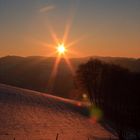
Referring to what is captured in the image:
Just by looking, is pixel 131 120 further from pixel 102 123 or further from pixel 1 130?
pixel 1 130

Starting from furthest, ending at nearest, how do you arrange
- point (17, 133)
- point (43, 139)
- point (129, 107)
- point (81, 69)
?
point (81, 69) < point (129, 107) < point (17, 133) < point (43, 139)

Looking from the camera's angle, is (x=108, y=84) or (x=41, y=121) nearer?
(x=41, y=121)

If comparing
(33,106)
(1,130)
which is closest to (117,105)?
(33,106)

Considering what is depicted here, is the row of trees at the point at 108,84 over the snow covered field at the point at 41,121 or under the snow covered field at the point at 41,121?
over

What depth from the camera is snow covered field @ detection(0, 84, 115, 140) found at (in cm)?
3275

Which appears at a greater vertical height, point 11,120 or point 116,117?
point 116,117

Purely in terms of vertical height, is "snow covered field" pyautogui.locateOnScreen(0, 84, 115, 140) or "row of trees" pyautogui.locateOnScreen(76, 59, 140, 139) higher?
"row of trees" pyautogui.locateOnScreen(76, 59, 140, 139)

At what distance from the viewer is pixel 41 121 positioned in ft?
134

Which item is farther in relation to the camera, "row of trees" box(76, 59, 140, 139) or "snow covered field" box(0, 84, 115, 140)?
"row of trees" box(76, 59, 140, 139)

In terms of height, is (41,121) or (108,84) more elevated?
(108,84)

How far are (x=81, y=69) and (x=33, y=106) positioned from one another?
2198 cm

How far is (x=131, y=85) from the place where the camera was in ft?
232

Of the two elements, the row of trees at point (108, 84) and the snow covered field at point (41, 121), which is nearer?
the snow covered field at point (41, 121)

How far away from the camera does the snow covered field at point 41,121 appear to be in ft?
107
